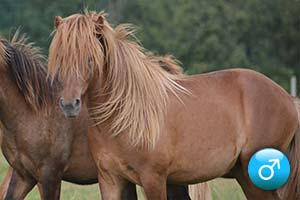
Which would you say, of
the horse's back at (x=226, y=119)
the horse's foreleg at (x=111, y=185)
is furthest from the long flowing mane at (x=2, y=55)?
the horse's back at (x=226, y=119)

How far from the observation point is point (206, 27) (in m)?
33.1

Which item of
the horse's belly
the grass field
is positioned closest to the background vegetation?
the grass field

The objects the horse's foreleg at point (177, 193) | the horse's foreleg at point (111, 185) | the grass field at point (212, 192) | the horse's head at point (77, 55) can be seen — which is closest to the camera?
the horse's head at point (77, 55)

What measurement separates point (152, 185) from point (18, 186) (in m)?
1.46

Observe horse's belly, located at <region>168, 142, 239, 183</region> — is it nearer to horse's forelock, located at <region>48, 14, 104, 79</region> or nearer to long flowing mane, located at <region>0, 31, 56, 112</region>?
horse's forelock, located at <region>48, 14, 104, 79</region>

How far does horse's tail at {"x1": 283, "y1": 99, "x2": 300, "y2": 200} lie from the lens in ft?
24.9

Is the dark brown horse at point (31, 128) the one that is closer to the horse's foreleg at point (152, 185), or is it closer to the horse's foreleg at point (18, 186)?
the horse's foreleg at point (18, 186)

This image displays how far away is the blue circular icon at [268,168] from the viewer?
7.04m

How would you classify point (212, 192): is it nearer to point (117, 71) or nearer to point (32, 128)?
point (32, 128)

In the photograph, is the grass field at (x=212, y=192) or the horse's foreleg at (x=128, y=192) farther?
the grass field at (x=212, y=192)

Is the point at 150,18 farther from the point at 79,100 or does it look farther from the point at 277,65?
the point at 79,100

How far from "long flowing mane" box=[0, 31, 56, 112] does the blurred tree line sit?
2232 centimetres

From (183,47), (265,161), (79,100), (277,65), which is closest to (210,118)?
(265,161)

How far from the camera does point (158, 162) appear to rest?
6.82m
